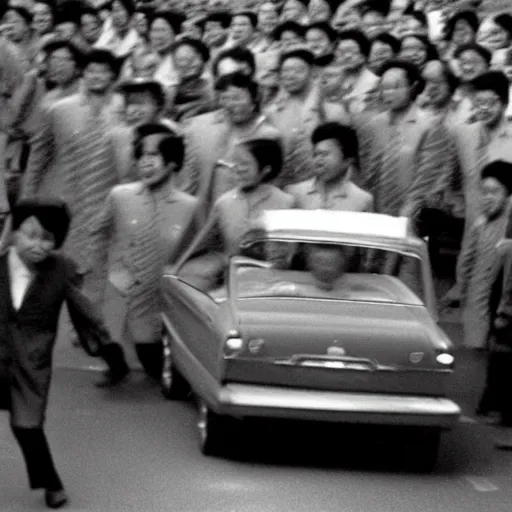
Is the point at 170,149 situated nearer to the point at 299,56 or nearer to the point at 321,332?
the point at 299,56

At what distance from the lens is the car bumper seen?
27.9ft

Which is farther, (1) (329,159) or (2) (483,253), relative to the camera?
(2) (483,253)

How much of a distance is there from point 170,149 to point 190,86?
2.66m

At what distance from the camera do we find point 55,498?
787cm

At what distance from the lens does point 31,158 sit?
1291 cm

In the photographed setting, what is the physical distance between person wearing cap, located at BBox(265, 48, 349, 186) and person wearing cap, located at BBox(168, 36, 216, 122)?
0.78 m

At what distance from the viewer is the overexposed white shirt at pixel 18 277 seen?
785cm

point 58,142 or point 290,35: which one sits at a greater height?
point 290,35

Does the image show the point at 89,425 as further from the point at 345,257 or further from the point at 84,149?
the point at 84,149

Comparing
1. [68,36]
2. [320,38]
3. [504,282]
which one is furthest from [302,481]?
[68,36]

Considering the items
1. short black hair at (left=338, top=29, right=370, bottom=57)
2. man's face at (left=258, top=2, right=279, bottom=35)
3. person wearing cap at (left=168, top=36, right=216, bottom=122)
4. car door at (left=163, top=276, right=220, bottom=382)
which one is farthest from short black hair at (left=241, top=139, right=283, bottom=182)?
man's face at (left=258, top=2, right=279, bottom=35)

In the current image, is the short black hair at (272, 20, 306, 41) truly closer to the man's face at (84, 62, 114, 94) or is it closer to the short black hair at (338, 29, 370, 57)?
the short black hair at (338, 29, 370, 57)

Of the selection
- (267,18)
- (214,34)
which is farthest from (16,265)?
(267,18)

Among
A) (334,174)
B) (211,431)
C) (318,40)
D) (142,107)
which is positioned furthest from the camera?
(318,40)
